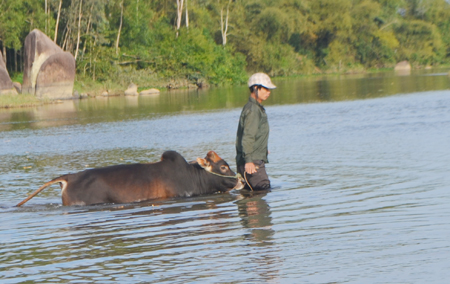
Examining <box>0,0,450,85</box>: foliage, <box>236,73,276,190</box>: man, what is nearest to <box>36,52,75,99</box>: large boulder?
<box>0,0,450,85</box>: foliage

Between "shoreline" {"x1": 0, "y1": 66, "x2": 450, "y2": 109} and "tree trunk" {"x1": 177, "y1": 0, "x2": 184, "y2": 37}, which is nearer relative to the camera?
"shoreline" {"x1": 0, "y1": 66, "x2": 450, "y2": 109}

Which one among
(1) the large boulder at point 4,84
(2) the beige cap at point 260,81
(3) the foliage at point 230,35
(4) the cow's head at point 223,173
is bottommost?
(4) the cow's head at point 223,173

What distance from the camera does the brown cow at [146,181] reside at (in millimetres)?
8820

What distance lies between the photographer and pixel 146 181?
9.06 m

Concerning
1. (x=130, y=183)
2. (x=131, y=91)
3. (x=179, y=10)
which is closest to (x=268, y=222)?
(x=130, y=183)

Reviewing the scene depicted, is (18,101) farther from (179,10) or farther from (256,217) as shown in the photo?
(256,217)

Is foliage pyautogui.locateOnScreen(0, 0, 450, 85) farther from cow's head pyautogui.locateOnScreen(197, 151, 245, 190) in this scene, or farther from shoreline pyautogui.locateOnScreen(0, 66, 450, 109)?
cow's head pyautogui.locateOnScreen(197, 151, 245, 190)

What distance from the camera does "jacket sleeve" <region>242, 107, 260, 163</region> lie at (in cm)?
886

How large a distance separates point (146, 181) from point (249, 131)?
1513 millimetres

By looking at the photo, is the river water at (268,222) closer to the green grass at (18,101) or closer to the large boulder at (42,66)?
the green grass at (18,101)

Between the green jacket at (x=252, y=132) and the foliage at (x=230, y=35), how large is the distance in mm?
40379

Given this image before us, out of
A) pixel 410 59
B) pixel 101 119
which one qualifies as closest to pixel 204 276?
pixel 101 119

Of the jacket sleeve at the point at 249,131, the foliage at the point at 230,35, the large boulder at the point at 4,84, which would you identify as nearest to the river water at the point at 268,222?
the jacket sleeve at the point at 249,131

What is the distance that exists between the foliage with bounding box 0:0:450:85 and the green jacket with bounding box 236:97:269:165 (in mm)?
40379
